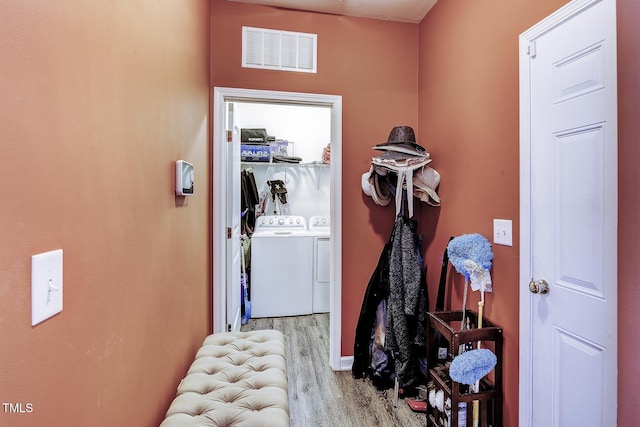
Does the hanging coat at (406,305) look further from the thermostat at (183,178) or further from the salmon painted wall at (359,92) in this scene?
the thermostat at (183,178)

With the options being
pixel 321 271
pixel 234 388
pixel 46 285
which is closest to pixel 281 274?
pixel 321 271

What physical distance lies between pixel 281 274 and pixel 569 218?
8.93 ft

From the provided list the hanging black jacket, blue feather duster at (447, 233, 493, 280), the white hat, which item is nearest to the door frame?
the hanging black jacket

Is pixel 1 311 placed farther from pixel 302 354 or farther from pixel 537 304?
pixel 302 354

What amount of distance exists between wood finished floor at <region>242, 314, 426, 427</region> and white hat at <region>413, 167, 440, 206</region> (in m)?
1.41

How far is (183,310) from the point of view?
4.92 ft

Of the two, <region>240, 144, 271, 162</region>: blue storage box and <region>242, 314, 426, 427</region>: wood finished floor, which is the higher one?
<region>240, 144, 271, 162</region>: blue storage box

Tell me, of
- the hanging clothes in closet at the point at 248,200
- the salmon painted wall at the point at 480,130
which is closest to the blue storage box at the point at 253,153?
the hanging clothes in closet at the point at 248,200

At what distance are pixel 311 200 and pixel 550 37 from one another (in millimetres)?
3151

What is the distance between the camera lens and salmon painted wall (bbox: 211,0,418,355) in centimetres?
226

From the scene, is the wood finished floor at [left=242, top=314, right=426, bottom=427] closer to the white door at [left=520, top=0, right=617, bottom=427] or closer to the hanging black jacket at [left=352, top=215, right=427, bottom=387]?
the hanging black jacket at [left=352, top=215, right=427, bottom=387]

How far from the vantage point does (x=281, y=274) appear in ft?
11.1

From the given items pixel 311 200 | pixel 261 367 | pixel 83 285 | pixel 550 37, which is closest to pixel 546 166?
pixel 550 37

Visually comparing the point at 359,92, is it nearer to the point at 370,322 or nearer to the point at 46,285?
the point at 370,322
